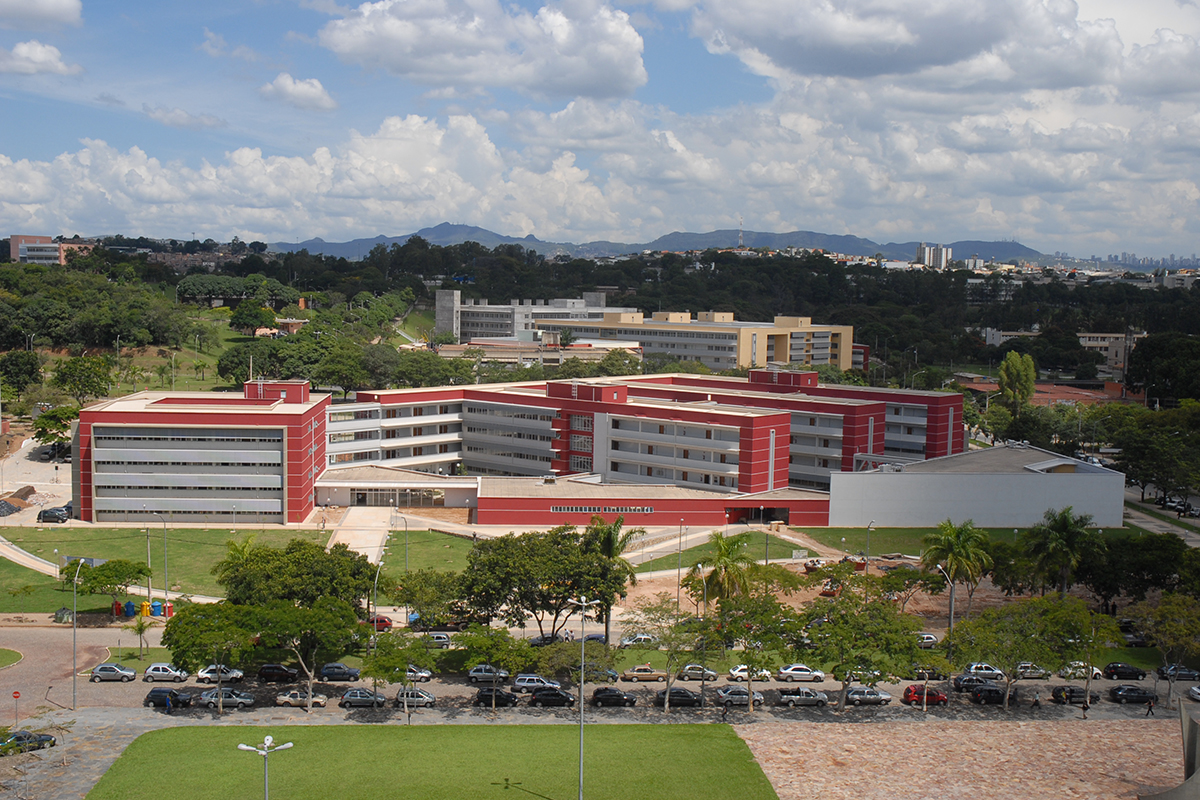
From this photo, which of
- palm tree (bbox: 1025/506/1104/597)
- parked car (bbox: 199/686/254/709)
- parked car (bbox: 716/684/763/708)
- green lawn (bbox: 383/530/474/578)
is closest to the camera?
parked car (bbox: 199/686/254/709)

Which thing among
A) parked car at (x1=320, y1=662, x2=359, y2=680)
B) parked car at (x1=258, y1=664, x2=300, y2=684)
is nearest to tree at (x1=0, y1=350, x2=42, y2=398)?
parked car at (x1=258, y1=664, x2=300, y2=684)

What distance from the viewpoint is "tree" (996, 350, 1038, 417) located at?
11712cm

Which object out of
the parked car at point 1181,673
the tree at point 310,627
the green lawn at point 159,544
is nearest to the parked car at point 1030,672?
the parked car at point 1181,673

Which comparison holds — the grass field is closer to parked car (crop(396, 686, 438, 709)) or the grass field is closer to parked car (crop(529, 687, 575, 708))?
parked car (crop(396, 686, 438, 709))

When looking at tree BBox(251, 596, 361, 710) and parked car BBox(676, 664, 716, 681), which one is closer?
tree BBox(251, 596, 361, 710)

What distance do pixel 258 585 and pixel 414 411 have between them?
4208cm

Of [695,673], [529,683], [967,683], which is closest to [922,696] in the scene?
[967,683]

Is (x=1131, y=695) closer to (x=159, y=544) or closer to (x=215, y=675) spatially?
(x=215, y=675)

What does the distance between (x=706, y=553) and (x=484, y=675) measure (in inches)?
940

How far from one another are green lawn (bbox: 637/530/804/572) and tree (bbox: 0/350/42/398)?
7622 centimetres

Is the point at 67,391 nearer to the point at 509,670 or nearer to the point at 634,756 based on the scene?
the point at 509,670

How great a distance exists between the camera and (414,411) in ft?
286

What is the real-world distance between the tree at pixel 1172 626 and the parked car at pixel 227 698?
40.9 meters

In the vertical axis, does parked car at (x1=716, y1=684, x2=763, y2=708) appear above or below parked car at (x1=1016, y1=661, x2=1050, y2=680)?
below
